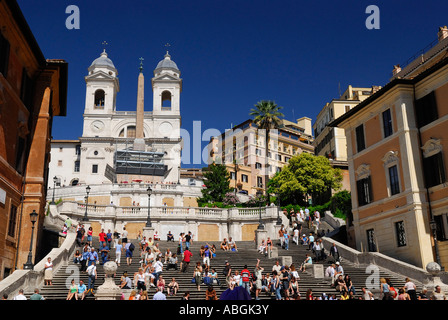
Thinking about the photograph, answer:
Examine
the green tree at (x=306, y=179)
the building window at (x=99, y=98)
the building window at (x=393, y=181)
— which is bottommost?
the building window at (x=393, y=181)

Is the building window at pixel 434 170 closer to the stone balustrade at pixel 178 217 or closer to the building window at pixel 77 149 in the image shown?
the stone balustrade at pixel 178 217

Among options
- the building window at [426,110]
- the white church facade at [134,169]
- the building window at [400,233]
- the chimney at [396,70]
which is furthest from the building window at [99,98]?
the building window at [400,233]

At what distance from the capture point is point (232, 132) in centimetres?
10819

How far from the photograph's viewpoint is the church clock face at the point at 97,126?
9312 cm

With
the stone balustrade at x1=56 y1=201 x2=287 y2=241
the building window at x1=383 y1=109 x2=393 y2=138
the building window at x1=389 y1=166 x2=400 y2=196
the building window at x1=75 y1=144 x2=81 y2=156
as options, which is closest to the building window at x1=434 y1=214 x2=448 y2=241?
the building window at x1=389 y1=166 x2=400 y2=196

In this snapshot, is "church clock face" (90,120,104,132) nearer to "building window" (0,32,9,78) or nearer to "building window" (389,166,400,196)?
"building window" (0,32,9,78)

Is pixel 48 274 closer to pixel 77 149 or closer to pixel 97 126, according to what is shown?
pixel 97 126

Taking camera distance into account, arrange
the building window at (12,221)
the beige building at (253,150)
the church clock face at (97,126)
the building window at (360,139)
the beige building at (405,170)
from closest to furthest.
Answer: the building window at (12,221) → the beige building at (405,170) → the building window at (360,139) → the beige building at (253,150) → the church clock face at (97,126)

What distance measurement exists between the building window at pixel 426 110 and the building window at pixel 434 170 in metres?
2.31

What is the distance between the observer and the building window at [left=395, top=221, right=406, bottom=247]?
90.4ft
